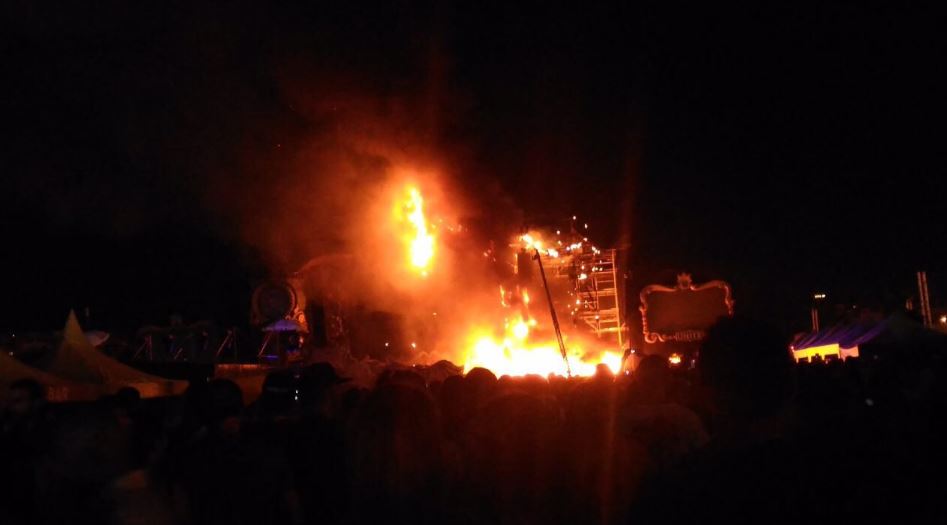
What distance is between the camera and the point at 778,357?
2.38 metres

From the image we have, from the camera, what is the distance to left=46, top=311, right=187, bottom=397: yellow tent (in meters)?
10.9

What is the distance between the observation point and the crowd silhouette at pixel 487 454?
5.80ft

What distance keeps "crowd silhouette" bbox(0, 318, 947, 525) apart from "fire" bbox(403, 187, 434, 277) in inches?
731

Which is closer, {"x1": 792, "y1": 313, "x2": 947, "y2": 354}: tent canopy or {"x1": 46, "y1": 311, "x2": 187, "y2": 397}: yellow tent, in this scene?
{"x1": 46, "y1": 311, "x2": 187, "y2": 397}: yellow tent

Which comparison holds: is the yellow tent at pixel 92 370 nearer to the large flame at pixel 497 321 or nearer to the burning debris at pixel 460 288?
the large flame at pixel 497 321

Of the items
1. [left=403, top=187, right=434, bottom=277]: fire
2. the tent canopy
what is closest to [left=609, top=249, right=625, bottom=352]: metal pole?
[left=403, top=187, right=434, bottom=277]: fire

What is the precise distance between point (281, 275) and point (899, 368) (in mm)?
18974

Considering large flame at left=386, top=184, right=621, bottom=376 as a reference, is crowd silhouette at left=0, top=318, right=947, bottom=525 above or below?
below

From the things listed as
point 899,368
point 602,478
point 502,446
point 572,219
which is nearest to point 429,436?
point 502,446

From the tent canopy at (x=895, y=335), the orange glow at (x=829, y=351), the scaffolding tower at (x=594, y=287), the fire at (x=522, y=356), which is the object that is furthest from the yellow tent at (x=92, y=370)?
the scaffolding tower at (x=594, y=287)

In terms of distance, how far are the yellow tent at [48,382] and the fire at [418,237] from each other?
14372 mm

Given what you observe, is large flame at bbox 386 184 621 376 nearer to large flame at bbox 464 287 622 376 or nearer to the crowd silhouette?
large flame at bbox 464 287 622 376

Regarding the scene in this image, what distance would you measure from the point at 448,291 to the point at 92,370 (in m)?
14.4

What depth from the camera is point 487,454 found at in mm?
4180
